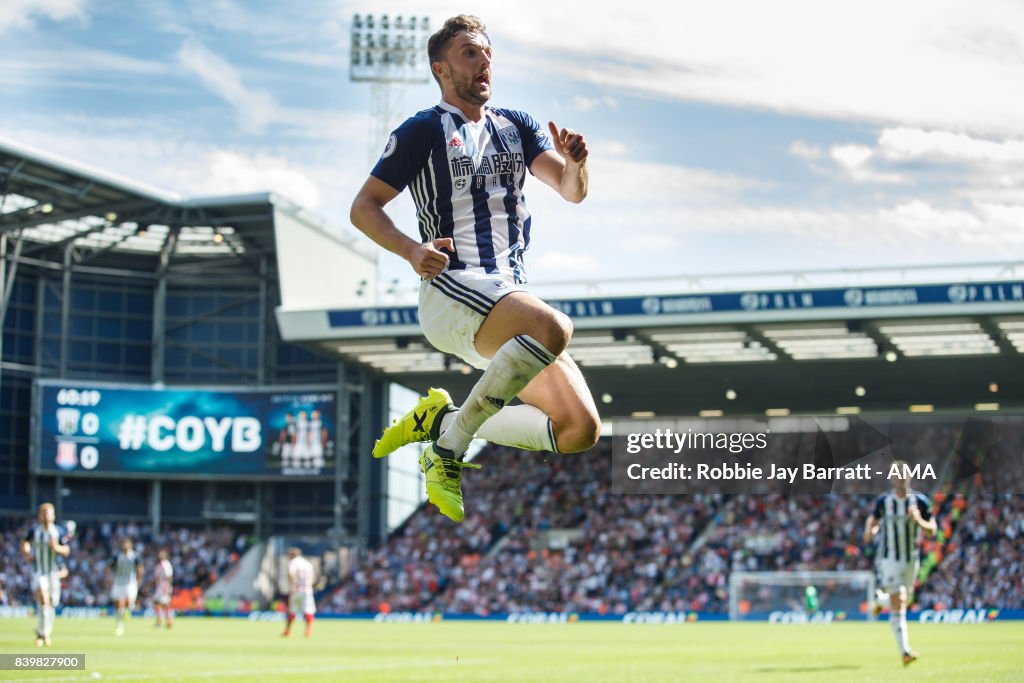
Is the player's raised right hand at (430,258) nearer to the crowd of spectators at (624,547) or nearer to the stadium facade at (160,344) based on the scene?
the crowd of spectators at (624,547)

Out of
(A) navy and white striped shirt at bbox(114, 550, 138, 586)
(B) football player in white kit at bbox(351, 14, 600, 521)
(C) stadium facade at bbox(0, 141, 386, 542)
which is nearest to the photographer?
(B) football player in white kit at bbox(351, 14, 600, 521)

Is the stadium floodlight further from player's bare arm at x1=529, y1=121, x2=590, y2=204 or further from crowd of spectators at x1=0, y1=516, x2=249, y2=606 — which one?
player's bare arm at x1=529, y1=121, x2=590, y2=204

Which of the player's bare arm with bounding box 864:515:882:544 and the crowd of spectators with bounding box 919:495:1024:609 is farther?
the crowd of spectators with bounding box 919:495:1024:609

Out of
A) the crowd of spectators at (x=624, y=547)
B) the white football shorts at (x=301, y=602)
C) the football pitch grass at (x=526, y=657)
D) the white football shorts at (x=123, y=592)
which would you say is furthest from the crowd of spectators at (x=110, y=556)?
the white football shorts at (x=301, y=602)

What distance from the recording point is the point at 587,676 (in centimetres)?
1191

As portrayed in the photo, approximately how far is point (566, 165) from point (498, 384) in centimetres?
119

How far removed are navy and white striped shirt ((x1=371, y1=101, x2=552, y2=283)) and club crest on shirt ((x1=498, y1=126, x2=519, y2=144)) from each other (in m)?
0.09

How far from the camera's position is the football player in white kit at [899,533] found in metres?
14.3

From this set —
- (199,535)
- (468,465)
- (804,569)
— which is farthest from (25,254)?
(468,465)

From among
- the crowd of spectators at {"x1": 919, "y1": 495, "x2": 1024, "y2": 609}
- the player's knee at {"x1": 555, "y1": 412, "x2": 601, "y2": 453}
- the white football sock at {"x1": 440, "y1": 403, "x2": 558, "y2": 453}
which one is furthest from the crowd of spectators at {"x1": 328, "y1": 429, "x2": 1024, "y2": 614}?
the player's knee at {"x1": 555, "y1": 412, "x2": 601, "y2": 453}

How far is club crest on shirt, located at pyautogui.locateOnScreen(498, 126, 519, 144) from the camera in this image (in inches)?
252

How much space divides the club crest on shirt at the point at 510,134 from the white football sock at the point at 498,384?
1178 mm

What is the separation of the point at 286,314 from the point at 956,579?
2013 cm

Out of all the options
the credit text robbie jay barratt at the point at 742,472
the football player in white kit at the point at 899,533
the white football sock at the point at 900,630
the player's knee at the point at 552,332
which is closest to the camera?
the player's knee at the point at 552,332
